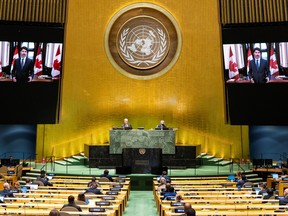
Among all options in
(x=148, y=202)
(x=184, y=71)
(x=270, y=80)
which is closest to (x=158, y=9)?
(x=184, y=71)

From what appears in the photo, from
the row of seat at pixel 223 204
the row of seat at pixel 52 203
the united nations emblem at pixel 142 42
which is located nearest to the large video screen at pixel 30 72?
the united nations emblem at pixel 142 42

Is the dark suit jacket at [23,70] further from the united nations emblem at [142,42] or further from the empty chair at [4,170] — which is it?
the empty chair at [4,170]

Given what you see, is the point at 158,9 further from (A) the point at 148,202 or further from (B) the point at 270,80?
(A) the point at 148,202

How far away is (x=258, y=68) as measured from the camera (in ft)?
58.8

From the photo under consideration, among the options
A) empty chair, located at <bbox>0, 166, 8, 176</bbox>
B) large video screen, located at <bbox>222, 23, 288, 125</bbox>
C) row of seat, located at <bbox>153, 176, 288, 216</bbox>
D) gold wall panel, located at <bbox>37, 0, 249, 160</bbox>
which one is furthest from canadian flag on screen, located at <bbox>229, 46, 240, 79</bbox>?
empty chair, located at <bbox>0, 166, 8, 176</bbox>

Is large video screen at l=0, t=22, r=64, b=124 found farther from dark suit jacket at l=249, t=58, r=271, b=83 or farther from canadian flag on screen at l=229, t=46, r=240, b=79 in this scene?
dark suit jacket at l=249, t=58, r=271, b=83

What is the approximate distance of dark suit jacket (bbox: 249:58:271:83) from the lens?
17.8 meters

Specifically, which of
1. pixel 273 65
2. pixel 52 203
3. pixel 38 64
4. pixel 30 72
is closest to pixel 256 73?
pixel 273 65

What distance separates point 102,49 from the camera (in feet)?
63.1

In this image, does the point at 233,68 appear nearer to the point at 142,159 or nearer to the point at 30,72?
Answer: the point at 142,159

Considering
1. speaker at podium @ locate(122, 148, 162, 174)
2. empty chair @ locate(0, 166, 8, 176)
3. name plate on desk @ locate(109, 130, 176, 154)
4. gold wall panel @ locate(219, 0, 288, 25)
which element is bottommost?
empty chair @ locate(0, 166, 8, 176)

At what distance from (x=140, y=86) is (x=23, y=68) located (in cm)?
584

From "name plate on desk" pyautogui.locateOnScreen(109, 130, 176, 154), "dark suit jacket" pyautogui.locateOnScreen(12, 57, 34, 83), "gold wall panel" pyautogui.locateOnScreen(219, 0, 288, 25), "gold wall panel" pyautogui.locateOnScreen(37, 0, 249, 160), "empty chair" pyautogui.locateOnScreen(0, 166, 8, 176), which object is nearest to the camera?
"empty chair" pyautogui.locateOnScreen(0, 166, 8, 176)

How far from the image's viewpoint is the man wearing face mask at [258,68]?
17812 millimetres
